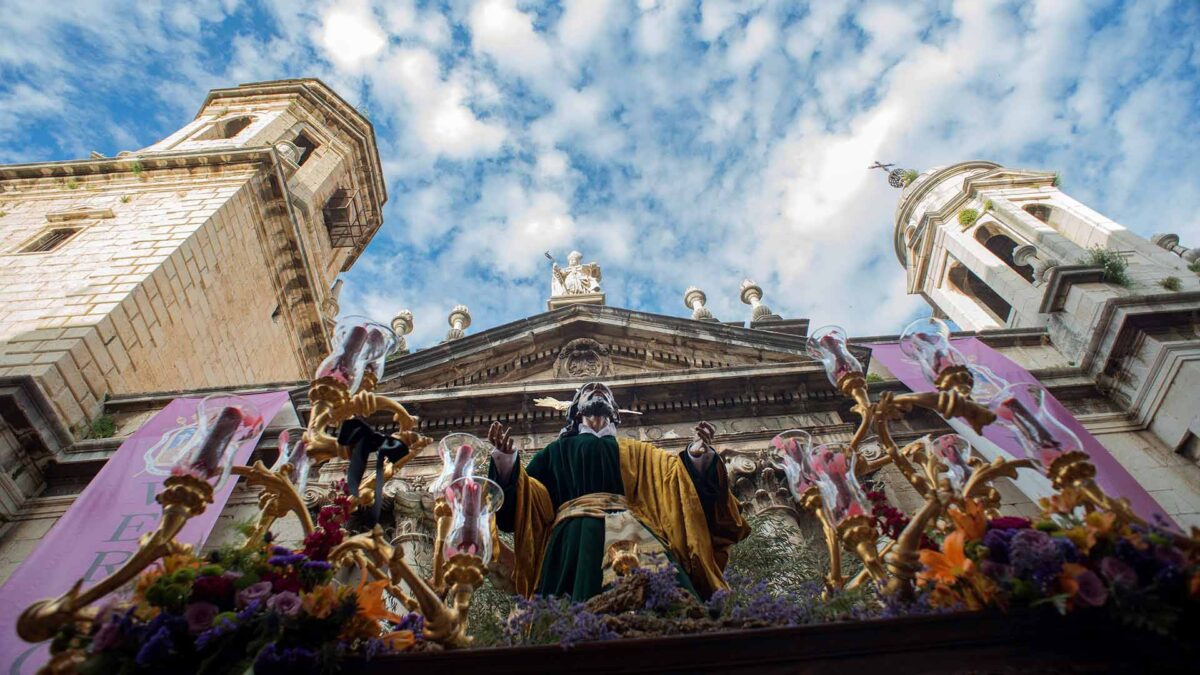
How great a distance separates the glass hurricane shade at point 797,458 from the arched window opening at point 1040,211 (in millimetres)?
15868

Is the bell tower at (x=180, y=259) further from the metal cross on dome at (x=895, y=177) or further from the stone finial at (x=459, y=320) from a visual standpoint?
the metal cross on dome at (x=895, y=177)

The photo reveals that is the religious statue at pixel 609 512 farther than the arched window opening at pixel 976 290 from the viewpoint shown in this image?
No

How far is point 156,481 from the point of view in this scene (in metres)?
8.21

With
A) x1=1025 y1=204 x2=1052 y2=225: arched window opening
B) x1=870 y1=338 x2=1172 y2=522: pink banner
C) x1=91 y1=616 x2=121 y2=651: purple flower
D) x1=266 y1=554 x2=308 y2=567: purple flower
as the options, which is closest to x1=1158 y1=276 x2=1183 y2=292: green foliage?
x1=870 y1=338 x2=1172 y2=522: pink banner

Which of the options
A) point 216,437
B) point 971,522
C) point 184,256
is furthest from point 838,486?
point 184,256

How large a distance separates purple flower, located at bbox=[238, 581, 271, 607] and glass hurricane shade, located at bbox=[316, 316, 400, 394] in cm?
146

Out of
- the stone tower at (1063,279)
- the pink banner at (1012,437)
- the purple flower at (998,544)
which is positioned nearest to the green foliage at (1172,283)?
the stone tower at (1063,279)

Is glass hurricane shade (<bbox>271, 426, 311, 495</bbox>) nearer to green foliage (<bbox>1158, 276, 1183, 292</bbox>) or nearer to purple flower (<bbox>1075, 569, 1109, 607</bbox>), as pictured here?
purple flower (<bbox>1075, 569, 1109, 607</bbox>)

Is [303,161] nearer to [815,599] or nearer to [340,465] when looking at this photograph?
[340,465]

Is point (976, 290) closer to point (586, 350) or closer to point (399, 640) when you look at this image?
point (586, 350)

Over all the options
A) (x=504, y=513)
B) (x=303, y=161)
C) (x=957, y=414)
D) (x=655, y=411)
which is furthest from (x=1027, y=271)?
(x=303, y=161)

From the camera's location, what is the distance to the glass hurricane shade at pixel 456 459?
4648 millimetres

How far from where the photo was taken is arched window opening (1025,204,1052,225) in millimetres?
17688

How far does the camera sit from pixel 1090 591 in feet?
10.00
